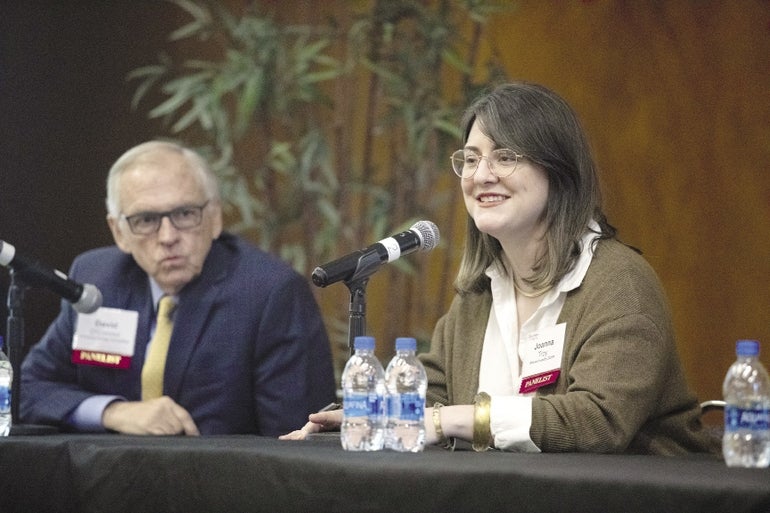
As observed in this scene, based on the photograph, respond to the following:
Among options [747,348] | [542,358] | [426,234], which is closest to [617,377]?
[542,358]

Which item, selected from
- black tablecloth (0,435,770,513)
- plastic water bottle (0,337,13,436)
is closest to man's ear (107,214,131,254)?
plastic water bottle (0,337,13,436)

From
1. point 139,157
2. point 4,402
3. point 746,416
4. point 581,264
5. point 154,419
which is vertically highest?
point 139,157

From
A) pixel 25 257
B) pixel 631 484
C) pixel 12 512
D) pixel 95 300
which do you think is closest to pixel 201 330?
pixel 95 300

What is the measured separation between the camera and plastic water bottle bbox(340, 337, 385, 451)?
212 cm

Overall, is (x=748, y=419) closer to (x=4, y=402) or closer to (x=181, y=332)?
(x=4, y=402)

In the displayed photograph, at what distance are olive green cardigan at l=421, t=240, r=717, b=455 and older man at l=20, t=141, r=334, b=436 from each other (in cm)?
94

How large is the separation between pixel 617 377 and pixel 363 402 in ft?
1.80

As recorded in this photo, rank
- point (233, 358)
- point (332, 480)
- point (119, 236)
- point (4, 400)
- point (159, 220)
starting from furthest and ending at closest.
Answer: point (119, 236) < point (159, 220) < point (233, 358) < point (4, 400) < point (332, 480)

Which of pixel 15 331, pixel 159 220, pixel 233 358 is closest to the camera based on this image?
pixel 15 331

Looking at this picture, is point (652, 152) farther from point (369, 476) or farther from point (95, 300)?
point (369, 476)

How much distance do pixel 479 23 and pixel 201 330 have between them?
97.6 inches

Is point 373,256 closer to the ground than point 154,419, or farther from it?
farther from it

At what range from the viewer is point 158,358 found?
11.7 feet

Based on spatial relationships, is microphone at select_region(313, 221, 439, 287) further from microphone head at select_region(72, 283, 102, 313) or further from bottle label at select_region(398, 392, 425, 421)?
microphone head at select_region(72, 283, 102, 313)
